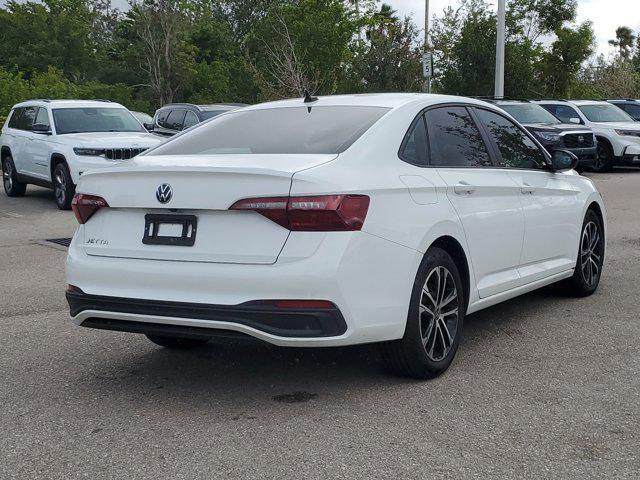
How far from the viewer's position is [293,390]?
5039 millimetres

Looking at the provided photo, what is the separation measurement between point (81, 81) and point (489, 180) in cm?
5272

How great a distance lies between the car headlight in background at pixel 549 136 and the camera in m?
20.6

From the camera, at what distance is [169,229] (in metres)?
4.72

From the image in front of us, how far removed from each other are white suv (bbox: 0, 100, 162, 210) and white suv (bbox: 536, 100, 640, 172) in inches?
465

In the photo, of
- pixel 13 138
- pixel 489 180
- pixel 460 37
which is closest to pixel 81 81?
pixel 460 37

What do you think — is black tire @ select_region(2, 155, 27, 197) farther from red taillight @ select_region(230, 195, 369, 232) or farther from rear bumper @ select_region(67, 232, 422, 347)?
red taillight @ select_region(230, 195, 369, 232)

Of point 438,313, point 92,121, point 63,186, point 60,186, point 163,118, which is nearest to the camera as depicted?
point 438,313

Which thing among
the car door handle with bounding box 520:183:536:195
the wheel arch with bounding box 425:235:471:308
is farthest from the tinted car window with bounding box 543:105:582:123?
the wheel arch with bounding box 425:235:471:308

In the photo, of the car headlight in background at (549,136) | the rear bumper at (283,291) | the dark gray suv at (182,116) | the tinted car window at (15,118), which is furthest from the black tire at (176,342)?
the car headlight in background at (549,136)

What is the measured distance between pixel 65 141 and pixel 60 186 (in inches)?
29.6

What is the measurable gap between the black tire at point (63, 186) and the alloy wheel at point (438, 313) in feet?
34.5

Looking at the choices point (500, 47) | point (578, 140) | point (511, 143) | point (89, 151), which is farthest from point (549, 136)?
point (511, 143)

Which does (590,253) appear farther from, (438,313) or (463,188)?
(438,313)

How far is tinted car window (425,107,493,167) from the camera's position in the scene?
18.2 ft
